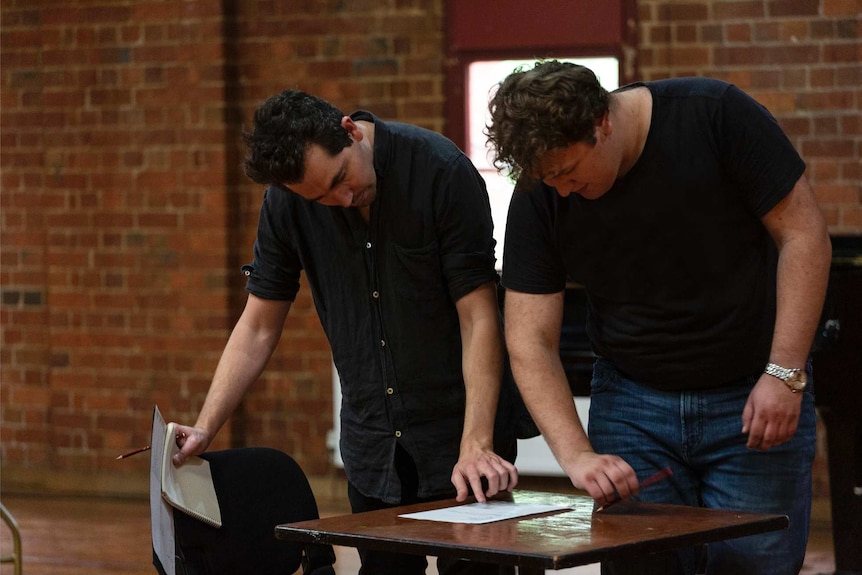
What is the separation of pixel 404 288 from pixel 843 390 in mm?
1637

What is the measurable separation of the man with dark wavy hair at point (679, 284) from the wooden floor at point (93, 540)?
232cm

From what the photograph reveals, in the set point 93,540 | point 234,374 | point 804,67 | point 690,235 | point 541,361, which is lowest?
point 93,540

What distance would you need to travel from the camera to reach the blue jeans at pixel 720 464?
Answer: 226 centimetres

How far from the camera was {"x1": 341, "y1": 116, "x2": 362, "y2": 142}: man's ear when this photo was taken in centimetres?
251

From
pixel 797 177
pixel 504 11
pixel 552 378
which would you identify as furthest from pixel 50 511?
pixel 797 177

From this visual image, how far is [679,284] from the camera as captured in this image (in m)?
2.26

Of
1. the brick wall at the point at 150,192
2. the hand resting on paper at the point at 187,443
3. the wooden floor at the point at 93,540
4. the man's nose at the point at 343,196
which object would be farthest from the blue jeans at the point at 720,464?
the brick wall at the point at 150,192

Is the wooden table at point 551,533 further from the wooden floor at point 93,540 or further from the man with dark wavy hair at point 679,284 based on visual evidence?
the wooden floor at point 93,540

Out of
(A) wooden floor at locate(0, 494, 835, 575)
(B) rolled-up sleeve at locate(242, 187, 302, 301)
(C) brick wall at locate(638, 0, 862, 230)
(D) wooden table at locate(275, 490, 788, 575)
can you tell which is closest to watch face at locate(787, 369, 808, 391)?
(D) wooden table at locate(275, 490, 788, 575)

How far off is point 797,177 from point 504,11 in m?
3.33

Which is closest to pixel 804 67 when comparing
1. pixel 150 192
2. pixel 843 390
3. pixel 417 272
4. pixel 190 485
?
pixel 843 390

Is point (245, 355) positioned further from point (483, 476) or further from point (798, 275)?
point (798, 275)

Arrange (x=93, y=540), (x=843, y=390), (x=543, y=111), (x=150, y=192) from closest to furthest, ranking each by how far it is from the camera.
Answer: (x=543, y=111), (x=843, y=390), (x=93, y=540), (x=150, y=192)

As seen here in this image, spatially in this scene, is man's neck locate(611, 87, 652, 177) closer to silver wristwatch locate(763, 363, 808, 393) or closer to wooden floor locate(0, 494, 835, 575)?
silver wristwatch locate(763, 363, 808, 393)
